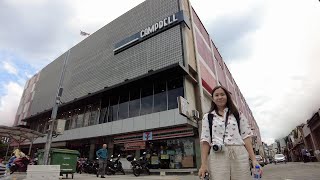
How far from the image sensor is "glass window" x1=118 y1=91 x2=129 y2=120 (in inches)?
784

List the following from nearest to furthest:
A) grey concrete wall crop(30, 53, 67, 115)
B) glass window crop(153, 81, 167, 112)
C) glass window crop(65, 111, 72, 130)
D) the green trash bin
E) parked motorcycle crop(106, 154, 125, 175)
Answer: the green trash bin < parked motorcycle crop(106, 154, 125, 175) < glass window crop(153, 81, 167, 112) < glass window crop(65, 111, 72, 130) < grey concrete wall crop(30, 53, 67, 115)

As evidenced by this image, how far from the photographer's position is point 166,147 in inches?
645

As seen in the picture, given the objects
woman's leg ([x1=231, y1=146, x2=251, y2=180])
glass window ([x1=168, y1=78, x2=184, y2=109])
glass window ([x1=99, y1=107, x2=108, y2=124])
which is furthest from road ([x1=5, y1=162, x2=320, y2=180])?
glass window ([x1=99, y1=107, x2=108, y2=124])

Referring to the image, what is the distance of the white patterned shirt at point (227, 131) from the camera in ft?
8.40

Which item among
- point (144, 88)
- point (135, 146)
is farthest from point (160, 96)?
point (135, 146)

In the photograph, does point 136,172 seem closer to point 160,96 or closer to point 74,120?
point 160,96

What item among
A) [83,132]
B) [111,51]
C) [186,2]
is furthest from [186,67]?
[83,132]

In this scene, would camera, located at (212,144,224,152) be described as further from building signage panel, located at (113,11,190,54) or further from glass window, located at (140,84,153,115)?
building signage panel, located at (113,11,190,54)

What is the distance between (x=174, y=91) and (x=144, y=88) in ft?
10.8

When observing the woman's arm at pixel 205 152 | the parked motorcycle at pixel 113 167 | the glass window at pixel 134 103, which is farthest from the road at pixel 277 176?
the woman's arm at pixel 205 152

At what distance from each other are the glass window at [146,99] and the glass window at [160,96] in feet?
1.66

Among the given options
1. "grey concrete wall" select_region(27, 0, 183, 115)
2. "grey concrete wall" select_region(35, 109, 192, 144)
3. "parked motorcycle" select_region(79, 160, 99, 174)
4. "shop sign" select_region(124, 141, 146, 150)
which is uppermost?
"grey concrete wall" select_region(27, 0, 183, 115)

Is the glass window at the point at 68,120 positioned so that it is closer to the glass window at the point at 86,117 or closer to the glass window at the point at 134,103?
the glass window at the point at 86,117

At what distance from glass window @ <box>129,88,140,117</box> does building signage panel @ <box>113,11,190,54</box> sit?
470cm
